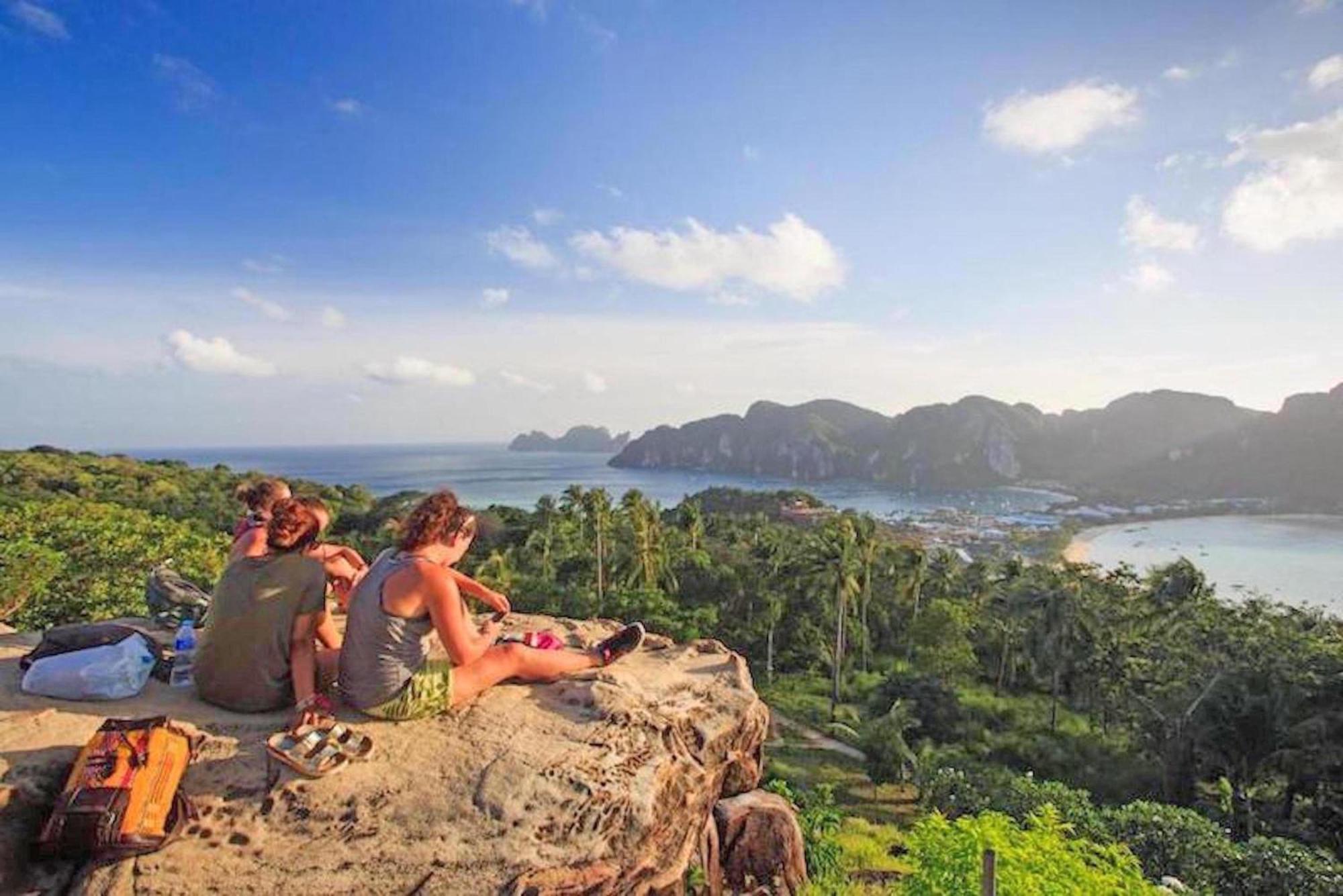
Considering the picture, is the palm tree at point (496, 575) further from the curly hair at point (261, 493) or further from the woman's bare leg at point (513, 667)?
the woman's bare leg at point (513, 667)

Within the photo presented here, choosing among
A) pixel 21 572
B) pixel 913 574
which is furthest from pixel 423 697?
pixel 913 574

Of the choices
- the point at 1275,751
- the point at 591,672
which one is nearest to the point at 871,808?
the point at 1275,751

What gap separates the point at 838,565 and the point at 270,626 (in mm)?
30603

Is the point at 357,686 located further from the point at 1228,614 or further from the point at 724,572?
the point at 1228,614

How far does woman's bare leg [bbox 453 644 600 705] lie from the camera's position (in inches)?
189

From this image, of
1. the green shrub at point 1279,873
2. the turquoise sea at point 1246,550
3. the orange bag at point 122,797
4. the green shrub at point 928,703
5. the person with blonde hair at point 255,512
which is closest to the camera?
the orange bag at point 122,797

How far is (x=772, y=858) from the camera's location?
25.0 feet

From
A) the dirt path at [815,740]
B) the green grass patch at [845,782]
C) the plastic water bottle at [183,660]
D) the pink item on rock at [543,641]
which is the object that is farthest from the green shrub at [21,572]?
the dirt path at [815,740]

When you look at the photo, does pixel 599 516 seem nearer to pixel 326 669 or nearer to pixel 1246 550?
pixel 326 669

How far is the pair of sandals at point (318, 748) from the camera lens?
158 inches

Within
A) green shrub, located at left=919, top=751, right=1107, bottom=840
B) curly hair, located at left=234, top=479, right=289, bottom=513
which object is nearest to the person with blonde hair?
curly hair, located at left=234, top=479, right=289, bottom=513

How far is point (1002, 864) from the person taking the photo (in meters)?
6.14

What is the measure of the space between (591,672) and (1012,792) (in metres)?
17.0

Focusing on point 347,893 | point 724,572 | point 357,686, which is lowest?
point 724,572
